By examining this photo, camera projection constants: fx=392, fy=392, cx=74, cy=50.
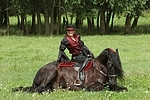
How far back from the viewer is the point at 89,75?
11.5 m

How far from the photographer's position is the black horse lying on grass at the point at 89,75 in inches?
444

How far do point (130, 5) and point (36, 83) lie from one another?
35.3 m

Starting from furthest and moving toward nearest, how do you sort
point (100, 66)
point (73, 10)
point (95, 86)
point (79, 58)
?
point (73, 10) → point (79, 58) → point (100, 66) → point (95, 86)

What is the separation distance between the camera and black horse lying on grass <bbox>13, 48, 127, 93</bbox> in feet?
37.0

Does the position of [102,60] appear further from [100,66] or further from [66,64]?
[66,64]

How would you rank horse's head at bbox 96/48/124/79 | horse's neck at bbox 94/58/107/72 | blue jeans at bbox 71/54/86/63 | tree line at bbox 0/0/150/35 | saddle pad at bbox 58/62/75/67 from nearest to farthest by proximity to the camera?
horse's head at bbox 96/48/124/79
horse's neck at bbox 94/58/107/72
saddle pad at bbox 58/62/75/67
blue jeans at bbox 71/54/86/63
tree line at bbox 0/0/150/35

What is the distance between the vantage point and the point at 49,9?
4838cm

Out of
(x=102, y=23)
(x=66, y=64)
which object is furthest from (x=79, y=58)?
(x=102, y=23)

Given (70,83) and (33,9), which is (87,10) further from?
(70,83)

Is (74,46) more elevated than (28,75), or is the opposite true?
(74,46)

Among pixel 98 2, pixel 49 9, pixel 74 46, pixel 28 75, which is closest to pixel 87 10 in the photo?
pixel 98 2

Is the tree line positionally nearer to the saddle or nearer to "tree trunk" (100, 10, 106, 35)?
"tree trunk" (100, 10, 106, 35)

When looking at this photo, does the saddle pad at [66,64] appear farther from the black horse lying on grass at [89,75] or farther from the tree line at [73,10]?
the tree line at [73,10]

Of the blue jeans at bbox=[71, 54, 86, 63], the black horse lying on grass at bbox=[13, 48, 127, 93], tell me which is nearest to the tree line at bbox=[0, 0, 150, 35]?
the blue jeans at bbox=[71, 54, 86, 63]
